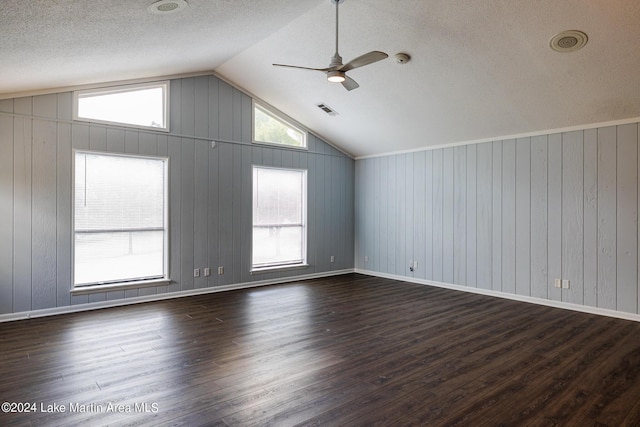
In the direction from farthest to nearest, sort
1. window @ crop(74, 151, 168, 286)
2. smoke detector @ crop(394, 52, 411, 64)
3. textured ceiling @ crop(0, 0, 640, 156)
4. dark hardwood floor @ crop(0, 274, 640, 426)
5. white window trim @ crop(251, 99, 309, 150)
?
white window trim @ crop(251, 99, 309, 150), window @ crop(74, 151, 168, 286), smoke detector @ crop(394, 52, 411, 64), textured ceiling @ crop(0, 0, 640, 156), dark hardwood floor @ crop(0, 274, 640, 426)

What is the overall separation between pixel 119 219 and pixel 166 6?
3275 millimetres

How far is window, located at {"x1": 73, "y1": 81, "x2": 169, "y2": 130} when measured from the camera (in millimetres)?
5176

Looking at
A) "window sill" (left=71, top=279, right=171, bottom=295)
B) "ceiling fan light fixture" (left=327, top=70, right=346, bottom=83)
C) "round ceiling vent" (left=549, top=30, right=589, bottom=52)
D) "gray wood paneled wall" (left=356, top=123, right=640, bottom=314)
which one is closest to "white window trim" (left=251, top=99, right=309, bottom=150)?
"gray wood paneled wall" (left=356, top=123, right=640, bottom=314)

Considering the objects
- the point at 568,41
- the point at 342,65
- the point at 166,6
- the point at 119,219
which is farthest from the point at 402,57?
the point at 119,219

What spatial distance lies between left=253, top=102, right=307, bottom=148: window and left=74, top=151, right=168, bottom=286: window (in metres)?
1.88

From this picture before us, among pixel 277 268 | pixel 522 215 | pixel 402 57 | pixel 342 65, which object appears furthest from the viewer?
pixel 277 268

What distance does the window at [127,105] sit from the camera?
5176 millimetres

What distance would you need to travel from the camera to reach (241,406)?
2564 millimetres

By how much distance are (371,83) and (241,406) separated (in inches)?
177

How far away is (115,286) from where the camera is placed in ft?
17.4

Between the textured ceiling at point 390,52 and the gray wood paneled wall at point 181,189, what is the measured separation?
514 mm

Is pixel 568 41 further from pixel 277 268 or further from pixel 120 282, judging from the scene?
pixel 120 282

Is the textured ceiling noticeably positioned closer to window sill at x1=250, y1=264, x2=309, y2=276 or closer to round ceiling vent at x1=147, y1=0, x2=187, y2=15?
round ceiling vent at x1=147, y1=0, x2=187, y2=15

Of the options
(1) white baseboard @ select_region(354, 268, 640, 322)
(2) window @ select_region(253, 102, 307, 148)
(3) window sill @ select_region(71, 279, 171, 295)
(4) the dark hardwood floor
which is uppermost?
(2) window @ select_region(253, 102, 307, 148)
